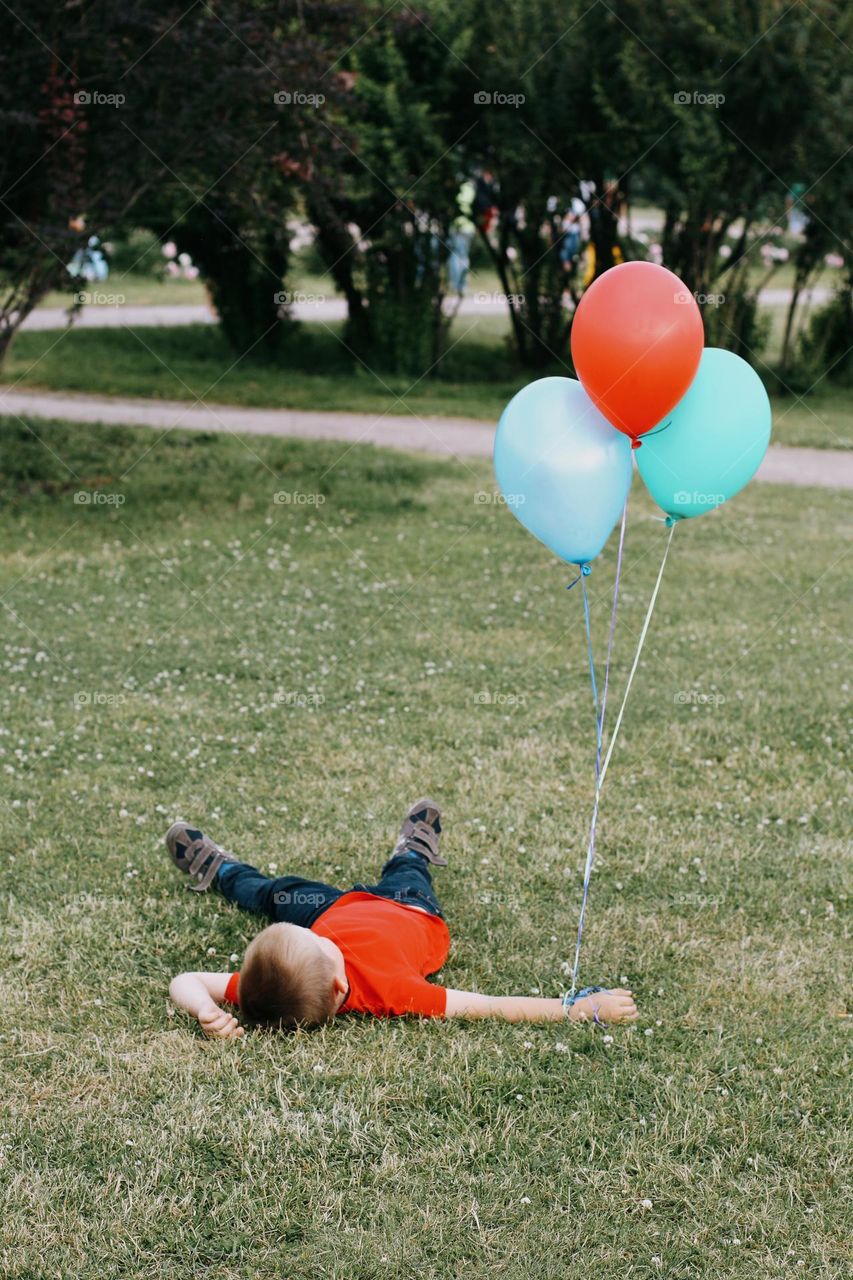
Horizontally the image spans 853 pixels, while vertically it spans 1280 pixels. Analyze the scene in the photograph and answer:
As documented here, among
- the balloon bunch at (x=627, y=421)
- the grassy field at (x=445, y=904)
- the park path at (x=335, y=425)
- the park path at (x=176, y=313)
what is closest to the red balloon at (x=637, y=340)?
the balloon bunch at (x=627, y=421)

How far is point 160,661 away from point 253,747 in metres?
1.46

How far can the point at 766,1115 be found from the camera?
11.1 feet

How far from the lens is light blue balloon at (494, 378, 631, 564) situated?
3730 millimetres

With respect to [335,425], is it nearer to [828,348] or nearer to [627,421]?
[828,348]

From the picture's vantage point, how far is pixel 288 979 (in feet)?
11.8

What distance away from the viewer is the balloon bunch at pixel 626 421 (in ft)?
11.6

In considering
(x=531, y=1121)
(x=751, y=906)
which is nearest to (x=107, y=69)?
(x=751, y=906)

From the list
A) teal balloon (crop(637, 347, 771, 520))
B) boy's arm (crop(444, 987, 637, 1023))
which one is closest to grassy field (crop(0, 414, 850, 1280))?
boy's arm (crop(444, 987, 637, 1023))

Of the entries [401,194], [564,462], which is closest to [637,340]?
[564,462]

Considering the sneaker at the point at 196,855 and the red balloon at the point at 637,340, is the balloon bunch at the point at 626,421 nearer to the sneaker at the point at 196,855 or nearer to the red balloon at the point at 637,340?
the red balloon at the point at 637,340

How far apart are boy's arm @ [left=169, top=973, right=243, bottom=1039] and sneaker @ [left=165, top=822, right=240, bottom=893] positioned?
25.0 inches

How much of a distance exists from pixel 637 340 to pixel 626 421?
273 mm

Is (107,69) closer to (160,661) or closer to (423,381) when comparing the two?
(160,661)

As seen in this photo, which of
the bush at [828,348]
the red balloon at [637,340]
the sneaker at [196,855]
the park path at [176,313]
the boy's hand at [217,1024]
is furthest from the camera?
the park path at [176,313]
